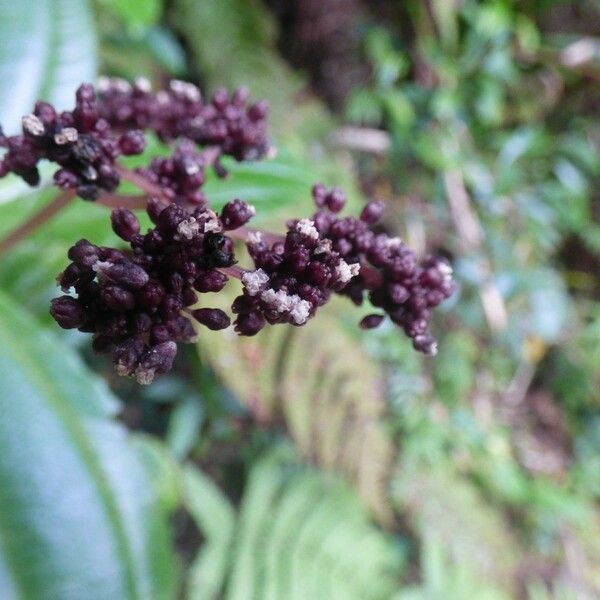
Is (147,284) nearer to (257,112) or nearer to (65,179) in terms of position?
(65,179)

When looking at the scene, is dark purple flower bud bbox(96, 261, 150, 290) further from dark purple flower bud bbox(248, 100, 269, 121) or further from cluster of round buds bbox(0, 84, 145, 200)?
dark purple flower bud bbox(248, 100, 269, 121)

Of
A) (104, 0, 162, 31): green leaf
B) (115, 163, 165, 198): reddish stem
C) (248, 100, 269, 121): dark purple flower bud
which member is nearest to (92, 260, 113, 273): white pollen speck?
(115, 163, 165, 198): reddish stem

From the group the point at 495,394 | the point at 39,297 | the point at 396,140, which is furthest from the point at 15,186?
the point at 495,394

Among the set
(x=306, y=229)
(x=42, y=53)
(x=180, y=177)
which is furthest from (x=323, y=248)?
(x=42, y=53)

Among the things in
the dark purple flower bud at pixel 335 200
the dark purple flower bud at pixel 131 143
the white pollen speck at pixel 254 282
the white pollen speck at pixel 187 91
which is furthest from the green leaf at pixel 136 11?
the white pollen speck at pixel 254 282

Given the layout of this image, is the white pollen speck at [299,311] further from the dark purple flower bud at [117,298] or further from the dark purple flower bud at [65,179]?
the dark purple flower bud at [65,179]

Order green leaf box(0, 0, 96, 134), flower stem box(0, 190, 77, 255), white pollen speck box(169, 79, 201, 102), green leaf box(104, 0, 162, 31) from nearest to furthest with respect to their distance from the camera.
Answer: flower stem box(0, 190, 77, 255) < white pollen speck box(169, 79, 201, 102) < green leaf box(0, 0, 96, 134) < green leaf box(104, 0, 162, 31)
